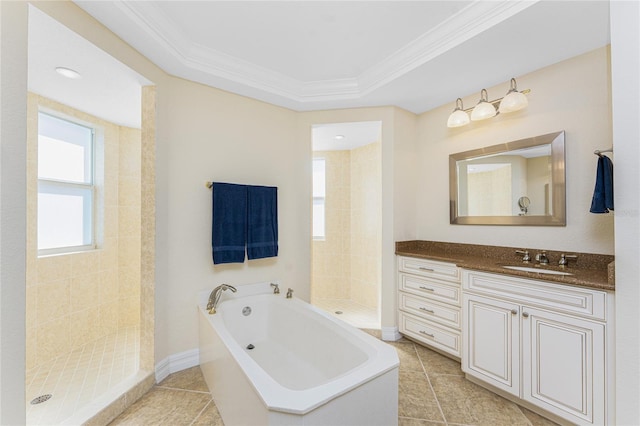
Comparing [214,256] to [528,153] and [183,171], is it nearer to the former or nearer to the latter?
[183,171]

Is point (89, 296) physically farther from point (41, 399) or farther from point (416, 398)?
point (416, 398)

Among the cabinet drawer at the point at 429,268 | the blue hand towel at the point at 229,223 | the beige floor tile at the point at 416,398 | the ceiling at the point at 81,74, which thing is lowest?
the beige floor tile at the point at 416,398

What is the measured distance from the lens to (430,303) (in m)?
2.41

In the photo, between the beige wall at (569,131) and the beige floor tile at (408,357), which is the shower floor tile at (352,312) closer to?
the beige floor tile at (408,357)

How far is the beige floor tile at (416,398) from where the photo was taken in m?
1.68

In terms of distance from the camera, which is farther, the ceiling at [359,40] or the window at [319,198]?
the window at [319,198]

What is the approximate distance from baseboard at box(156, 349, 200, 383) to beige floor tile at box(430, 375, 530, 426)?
6.37ft

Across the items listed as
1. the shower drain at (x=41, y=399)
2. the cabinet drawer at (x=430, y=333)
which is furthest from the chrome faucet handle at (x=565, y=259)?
the shower drain at (x=41, y=399)

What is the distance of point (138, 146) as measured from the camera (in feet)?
9.75

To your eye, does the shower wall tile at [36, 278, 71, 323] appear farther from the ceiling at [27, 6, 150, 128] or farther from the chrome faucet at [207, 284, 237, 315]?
the ceiling at [27, 6, 150, 128]

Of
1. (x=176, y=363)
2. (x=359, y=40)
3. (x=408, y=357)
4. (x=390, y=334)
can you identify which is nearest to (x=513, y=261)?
(x=408, y=357)

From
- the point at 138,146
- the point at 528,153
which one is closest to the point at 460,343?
the point at 528,153

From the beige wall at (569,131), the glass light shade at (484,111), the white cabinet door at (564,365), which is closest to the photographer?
the white cabinet door at (564,365)

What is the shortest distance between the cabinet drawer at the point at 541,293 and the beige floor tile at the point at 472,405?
71 cm
